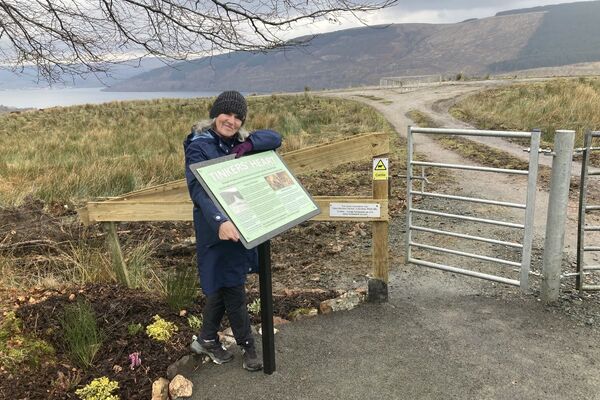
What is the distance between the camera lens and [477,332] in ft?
12.5

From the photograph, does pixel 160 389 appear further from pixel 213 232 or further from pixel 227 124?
pixel 227 124

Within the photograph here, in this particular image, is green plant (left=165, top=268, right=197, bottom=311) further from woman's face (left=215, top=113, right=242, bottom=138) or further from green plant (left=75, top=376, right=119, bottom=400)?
woman's face (left=215, top=113, right=242, bottom=138)

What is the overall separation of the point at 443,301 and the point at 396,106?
21609 mm

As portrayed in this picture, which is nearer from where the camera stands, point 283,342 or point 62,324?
point 62,324

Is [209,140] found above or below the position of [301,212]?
above

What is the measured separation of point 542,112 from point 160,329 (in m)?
15.9

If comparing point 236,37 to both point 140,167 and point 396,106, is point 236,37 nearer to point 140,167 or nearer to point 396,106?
point 140,167

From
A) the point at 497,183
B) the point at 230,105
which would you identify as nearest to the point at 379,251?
the point at 230,105

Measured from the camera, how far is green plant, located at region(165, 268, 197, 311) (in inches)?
159

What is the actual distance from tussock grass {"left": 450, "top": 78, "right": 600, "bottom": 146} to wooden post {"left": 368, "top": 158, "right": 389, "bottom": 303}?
30.6ft

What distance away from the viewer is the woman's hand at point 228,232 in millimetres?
2623

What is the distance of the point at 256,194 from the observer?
2.85 m

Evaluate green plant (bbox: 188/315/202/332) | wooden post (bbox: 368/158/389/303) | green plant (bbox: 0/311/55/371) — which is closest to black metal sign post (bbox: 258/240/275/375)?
green plant (bbox: 188/315/202/332)

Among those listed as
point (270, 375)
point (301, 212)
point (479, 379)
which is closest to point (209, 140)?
point (301, 212)
